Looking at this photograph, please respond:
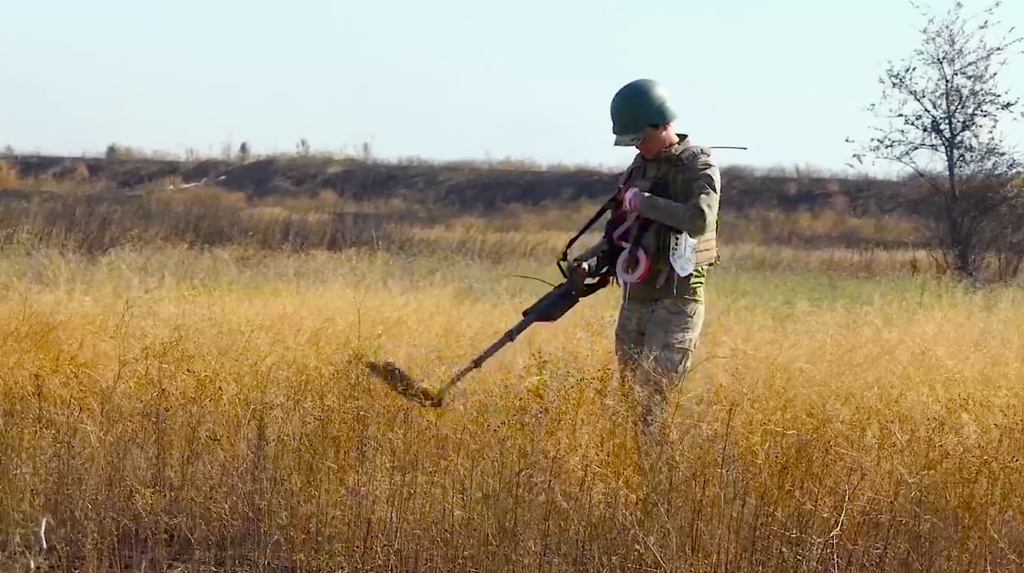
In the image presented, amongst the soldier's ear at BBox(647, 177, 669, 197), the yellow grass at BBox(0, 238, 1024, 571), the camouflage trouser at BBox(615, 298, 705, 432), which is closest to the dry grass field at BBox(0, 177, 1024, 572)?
the yellow grass at BBox(0, 238, 1024, 571)

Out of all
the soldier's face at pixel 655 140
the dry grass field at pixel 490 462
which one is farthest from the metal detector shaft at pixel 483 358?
the soldier's face at pixel 655 140

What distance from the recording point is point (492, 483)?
385cm

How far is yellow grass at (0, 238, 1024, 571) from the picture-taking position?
3.67m

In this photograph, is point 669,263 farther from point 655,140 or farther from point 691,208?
point 655,140

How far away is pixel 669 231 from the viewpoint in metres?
4.46

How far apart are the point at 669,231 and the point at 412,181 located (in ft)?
103

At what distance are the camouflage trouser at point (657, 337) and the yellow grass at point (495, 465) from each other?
0.44ft

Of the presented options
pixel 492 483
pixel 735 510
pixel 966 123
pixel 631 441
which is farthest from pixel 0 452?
pixel 966 123

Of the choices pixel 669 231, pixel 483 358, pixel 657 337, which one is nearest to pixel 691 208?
pixel 669 231

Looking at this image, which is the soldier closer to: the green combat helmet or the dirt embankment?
the green combat helmet

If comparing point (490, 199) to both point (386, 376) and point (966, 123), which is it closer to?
point (966, 123)

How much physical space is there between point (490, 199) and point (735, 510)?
30880 millimetres

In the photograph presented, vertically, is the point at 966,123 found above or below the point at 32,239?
above

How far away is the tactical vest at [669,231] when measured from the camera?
4434mm
